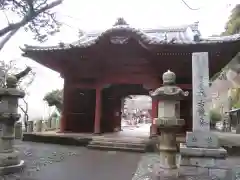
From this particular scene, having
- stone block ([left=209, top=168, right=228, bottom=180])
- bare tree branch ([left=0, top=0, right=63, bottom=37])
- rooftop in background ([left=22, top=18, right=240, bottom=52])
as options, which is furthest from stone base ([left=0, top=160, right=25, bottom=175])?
rooftop in background ([left=22, top=18, right=240, bottom=52])

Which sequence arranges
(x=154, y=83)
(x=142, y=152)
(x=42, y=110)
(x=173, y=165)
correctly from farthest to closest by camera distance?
(x=42, y=110), (x=154, y=83), (x=142, y=152), (x=173, y=165)

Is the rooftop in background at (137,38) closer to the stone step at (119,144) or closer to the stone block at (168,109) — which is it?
the stone step at (119,144)

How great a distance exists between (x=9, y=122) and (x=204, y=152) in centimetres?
479

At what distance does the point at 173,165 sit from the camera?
624 cm

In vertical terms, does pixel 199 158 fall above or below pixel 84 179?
above

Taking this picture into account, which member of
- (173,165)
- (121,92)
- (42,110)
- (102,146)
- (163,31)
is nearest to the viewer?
(173,165)

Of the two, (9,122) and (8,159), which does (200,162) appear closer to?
(8,159)

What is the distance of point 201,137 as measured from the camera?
643cm

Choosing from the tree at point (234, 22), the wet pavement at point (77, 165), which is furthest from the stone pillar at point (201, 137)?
the tree at point (234, 22)

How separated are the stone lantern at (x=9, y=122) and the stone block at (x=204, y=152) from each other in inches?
161

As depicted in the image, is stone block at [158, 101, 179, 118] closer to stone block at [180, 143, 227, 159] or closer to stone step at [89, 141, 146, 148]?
stone block at [180, 143, 227, 159]

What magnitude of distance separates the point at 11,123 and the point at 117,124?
11.2m

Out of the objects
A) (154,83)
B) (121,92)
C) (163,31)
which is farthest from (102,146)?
(163,31)

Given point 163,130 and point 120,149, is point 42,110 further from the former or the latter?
point 163,130
